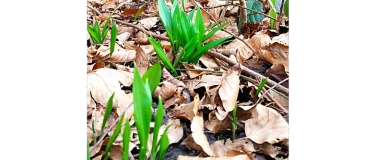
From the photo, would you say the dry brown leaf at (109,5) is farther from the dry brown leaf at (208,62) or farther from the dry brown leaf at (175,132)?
the dry brown leaf at (175,132)

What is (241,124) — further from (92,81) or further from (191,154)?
(92,81)

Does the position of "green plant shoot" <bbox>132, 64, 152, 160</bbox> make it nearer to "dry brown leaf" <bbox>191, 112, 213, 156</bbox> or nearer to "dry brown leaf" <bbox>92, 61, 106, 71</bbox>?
"dry brown leaf" <bbox>191, 112, 213, 156</bbox>

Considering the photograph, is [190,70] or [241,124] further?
[190,70]

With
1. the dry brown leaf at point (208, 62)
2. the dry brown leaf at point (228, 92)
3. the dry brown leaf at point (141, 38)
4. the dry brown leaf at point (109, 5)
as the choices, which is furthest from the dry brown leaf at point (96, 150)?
the dry brown leaf at point (109, 5)

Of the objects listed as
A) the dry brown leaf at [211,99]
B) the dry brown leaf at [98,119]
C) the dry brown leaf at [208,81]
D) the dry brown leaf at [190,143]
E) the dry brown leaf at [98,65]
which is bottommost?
the dry brown leaf at [190,143]

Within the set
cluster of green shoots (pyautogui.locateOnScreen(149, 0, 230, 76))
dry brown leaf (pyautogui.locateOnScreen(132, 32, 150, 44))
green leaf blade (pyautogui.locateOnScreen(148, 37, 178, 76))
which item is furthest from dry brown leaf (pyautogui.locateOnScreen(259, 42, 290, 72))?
dry brown leaf (pyautogui.locateOnScreen(132, 32, 150, 44))

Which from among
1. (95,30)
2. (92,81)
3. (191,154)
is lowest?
(191,154)

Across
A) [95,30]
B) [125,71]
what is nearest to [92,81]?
[125,71]
